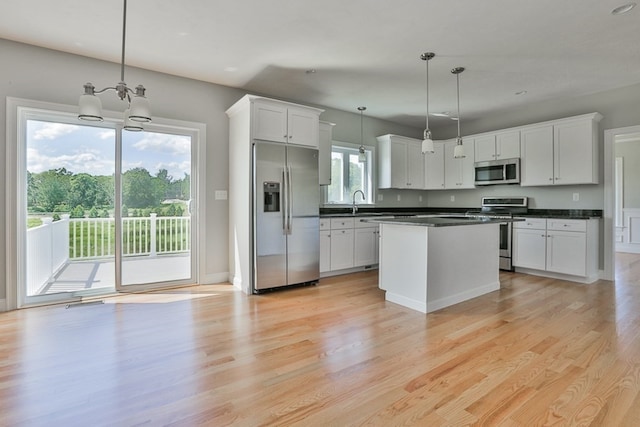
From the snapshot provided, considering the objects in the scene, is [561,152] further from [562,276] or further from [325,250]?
[325,250]

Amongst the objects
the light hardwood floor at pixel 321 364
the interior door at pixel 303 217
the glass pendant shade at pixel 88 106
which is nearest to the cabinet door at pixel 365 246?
the interior door at pixel 303 217

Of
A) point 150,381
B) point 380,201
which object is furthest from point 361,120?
point 150,381

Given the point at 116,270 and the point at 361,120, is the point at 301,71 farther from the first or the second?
the point at 116,270

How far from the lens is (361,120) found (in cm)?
579

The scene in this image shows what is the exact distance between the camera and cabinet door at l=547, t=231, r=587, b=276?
4.27 meters

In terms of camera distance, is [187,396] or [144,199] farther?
[144,199]

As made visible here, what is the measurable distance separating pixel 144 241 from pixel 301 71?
2.81 meters

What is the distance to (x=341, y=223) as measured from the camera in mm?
4750

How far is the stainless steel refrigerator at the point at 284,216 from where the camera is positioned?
150 inches

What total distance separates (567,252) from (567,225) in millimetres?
367

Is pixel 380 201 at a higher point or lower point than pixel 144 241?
higher

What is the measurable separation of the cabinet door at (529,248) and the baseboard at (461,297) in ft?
4.04

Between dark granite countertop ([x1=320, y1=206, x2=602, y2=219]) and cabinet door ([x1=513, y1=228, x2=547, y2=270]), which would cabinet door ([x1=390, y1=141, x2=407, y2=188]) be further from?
cabinet door ([x1=513, y1=228, x2=547, y2=270])

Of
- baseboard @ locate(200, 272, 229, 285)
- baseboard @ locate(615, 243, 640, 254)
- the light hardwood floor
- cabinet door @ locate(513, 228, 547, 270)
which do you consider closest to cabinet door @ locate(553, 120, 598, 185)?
cabinet door @ locate(513, 228, 547, 270)
